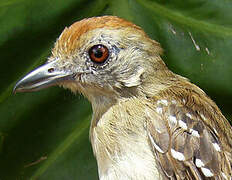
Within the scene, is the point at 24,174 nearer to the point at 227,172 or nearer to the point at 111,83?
the point at 111,83

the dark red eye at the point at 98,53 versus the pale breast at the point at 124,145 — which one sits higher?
the dark red eye at the point at 98,53

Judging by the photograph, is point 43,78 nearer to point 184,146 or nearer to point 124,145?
point 124,145

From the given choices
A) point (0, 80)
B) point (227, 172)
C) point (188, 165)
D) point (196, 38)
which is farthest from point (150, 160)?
point (0, 80)

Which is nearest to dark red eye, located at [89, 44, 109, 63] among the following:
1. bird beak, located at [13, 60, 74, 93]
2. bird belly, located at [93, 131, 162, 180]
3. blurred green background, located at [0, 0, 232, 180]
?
bird beak, located at [13, 60, 74, 93]

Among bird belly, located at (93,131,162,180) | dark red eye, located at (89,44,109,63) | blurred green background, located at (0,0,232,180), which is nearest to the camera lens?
bird belly, located at (93,131,162,180)

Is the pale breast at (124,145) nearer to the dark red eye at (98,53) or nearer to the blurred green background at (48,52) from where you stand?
the dark red eye at (98,53)

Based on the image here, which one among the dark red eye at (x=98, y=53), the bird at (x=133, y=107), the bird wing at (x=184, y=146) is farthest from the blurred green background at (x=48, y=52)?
the bird wing at (x=184, y=146)

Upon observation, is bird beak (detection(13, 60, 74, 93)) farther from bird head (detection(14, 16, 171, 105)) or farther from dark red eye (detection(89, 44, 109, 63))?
dark red eye (detection(89, 44, 109, 63))
